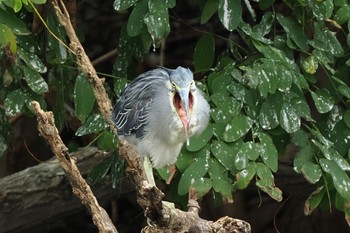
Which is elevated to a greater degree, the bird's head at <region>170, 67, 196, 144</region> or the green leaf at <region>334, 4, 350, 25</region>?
the bird's head at <region>170, 67, 196, 144</region>

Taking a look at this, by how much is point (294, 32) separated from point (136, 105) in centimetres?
64

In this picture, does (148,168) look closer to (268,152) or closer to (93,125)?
(93,125)

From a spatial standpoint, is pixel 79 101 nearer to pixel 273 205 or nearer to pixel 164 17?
pixel 164 17

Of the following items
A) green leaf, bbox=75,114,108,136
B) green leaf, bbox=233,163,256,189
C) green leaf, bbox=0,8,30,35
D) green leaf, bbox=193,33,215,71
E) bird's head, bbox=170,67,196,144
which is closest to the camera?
bird's head, bbox=170,67,196,144

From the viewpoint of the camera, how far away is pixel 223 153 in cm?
300

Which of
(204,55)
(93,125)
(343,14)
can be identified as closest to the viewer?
(93,125)

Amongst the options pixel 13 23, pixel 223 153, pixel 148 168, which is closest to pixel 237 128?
pixel 223 153

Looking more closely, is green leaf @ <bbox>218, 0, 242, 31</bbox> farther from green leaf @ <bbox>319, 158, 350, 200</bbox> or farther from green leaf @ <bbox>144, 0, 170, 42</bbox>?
green leaf @ <bbox>319, 158, 350, 200</bbox>

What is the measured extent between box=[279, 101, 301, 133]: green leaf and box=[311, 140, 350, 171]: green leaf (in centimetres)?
11

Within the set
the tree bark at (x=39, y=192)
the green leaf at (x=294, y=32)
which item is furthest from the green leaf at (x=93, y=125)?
the green leaf at (x=294, y=32)

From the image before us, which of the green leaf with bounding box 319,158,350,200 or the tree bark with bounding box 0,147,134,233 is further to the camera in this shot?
the tree bark with bounding box 0,147,134,233

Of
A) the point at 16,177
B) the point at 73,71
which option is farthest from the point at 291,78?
the point at 16,177

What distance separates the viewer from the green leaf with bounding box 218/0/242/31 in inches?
120

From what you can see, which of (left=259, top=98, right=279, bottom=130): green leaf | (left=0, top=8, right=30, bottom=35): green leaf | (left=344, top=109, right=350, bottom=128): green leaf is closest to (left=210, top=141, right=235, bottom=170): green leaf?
(left=259, top=98, right=279, bottom=130): green leaf
